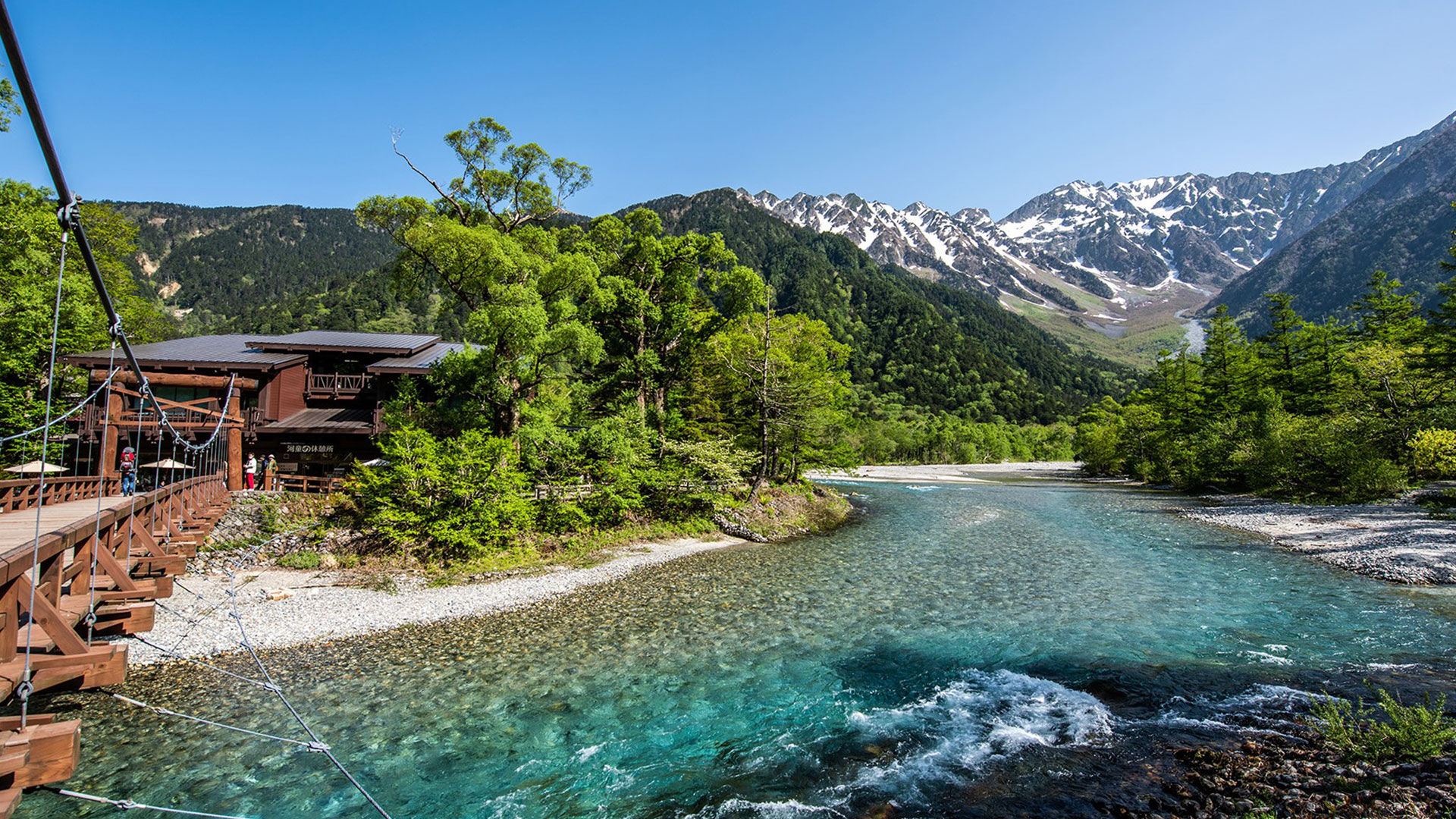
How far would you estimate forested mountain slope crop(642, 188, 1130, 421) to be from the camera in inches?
5549

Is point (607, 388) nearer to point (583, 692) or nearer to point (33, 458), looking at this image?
point (583, 692)

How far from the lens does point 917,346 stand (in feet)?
509

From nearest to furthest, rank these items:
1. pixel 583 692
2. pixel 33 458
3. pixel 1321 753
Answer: pixel 1321 753, pixel 583 692, pixel 33 458

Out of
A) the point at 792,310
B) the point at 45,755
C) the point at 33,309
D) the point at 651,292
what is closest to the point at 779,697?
the point at 45,755

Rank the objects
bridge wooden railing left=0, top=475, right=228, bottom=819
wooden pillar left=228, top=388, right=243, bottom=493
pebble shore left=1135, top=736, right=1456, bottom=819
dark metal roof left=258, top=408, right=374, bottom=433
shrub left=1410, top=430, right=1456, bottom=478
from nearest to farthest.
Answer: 1. bridge wooden railing left=0, top=475, right=228, bottom=819
2. pebble shore left=1135, top=736, right=1456, bottom=819
3. wooden pillar left=228, top=388, right=243, bottom=493
4. shrub left=1410, top=430, right=1456, bottom=478
5. dark metal roof left=258, top=408, right=374, bottom=433

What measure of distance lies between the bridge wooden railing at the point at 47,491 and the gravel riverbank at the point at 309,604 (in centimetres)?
307

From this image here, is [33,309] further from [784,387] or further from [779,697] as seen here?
[779,697]

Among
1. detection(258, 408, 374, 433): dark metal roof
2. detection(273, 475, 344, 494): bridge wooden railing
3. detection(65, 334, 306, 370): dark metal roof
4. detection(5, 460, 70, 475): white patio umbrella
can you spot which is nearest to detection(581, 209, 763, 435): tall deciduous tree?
detection(258, 408, 374, 433): dark metal roof

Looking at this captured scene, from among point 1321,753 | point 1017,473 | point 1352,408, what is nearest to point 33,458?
point 1321,753

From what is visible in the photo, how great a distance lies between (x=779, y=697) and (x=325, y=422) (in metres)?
25.8

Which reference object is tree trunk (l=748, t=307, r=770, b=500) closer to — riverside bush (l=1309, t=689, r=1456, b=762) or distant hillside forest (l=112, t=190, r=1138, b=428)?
riverside bush (l=1309, t=689, r=1456, b=762)

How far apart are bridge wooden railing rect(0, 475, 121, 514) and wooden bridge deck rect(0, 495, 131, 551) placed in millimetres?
318

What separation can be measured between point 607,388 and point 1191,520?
29.7 meters

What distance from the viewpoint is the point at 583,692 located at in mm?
10508
